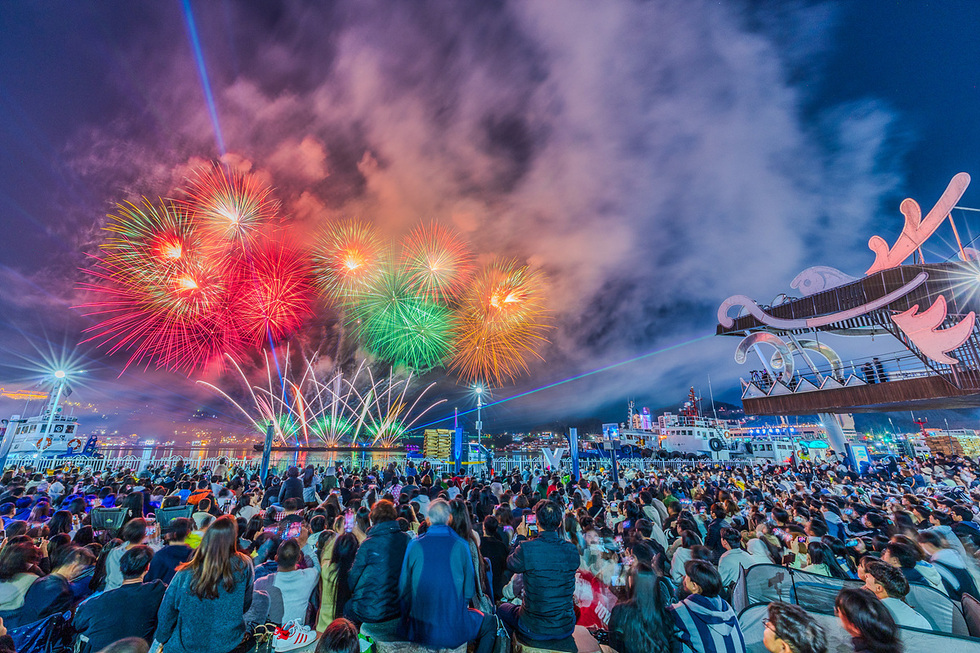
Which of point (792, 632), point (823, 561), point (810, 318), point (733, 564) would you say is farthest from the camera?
point (810, 318)

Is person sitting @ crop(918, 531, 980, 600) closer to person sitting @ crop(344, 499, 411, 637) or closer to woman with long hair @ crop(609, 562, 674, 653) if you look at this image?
woman with long hair @ crop(609, 562, 674, 653)

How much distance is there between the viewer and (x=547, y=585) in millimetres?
4180

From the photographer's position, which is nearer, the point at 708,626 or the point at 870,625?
the point at 870,625

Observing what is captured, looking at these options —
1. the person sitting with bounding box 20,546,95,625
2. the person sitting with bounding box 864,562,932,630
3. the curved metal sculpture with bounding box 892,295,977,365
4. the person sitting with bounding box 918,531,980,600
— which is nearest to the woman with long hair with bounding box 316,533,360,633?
the person sitting with bounding box 20,546,95,625

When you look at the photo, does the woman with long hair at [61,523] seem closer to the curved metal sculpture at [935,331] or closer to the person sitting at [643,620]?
the person sitting at [643,620]

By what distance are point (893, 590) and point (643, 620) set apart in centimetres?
262

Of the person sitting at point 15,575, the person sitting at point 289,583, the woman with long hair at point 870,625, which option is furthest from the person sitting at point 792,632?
the person sitting at point 15,575

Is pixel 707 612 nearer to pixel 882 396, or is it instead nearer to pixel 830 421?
pixel 882 396

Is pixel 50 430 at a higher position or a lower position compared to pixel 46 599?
higher

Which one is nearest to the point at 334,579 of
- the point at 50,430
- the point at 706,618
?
the point at 706,618

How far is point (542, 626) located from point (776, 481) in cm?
2003

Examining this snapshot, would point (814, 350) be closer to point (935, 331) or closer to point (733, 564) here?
point (935, 331)

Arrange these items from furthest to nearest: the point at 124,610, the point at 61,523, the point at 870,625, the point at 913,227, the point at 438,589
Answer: the point at 913,227 < the point at 61,523 < the point at 438,589 < the point at 124,610 < the point at 870,625

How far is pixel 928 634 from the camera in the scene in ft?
9.95
